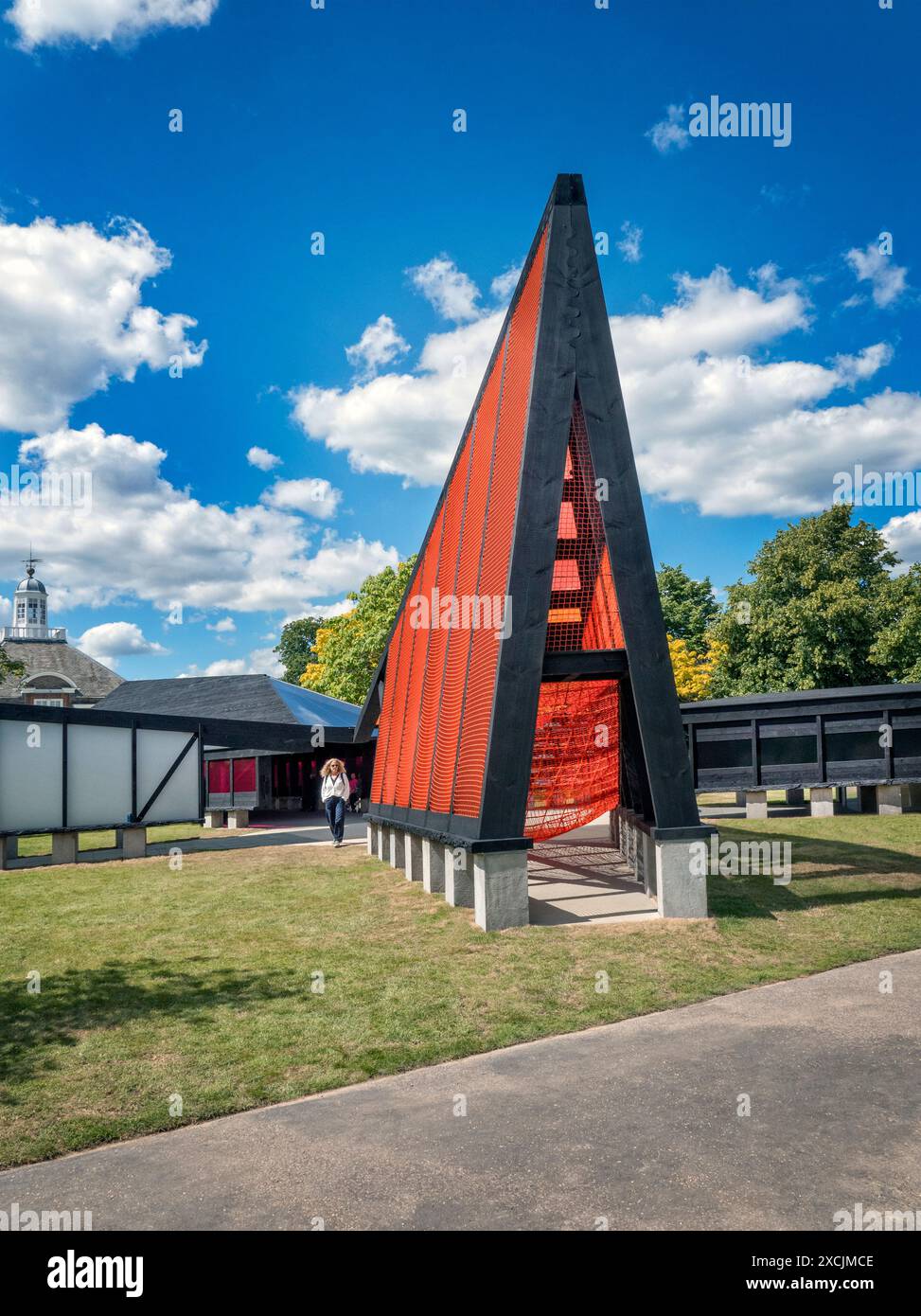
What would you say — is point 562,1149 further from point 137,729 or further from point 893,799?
point 893,799

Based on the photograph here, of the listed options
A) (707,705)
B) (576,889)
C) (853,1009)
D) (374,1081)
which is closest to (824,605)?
(707,705)

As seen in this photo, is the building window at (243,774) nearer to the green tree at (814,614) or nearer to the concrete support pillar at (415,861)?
the concrete support pillar at (415,861)

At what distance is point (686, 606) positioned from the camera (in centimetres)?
6288

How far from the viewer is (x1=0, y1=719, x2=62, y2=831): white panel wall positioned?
18438 millimetres

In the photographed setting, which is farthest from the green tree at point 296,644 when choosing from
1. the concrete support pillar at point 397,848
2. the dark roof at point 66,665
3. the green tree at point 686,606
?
the concrete support pillar at point 397,848

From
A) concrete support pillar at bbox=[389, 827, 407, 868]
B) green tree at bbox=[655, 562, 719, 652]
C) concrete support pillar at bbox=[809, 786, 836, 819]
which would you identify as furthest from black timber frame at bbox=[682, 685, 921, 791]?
green tree at bbox=[655, 562, 719, 652]

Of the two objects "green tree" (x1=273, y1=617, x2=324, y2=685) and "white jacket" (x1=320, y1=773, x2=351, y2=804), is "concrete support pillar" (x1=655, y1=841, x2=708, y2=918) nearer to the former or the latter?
"white jacket" (x1=320, y1=773, x2=351, y2=804)

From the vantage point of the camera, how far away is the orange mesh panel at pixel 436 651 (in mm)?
13961

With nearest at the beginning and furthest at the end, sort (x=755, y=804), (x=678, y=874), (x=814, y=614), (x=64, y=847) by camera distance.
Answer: (x=678, y=874) → (x=64, y=847) → (x=755, y=804) → (x=814, y=614)

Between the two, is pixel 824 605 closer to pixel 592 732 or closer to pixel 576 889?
pixel 592 732

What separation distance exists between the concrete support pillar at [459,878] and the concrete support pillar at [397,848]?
131 inches

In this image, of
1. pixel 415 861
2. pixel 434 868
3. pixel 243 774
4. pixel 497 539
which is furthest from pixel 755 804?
pixel 243 774

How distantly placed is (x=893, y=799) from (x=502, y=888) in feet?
51.7

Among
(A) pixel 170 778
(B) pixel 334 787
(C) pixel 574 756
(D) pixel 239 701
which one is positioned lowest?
(B) pixel 334 787
